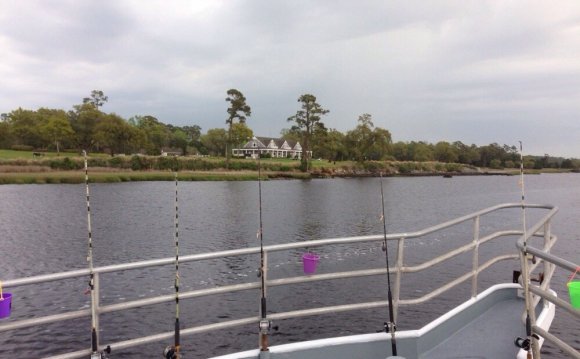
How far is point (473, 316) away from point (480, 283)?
42.3 ft

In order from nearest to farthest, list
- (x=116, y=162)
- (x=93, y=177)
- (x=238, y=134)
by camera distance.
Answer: (x=93, y=177) → (x=116, y=162) → (x=238, y=134)

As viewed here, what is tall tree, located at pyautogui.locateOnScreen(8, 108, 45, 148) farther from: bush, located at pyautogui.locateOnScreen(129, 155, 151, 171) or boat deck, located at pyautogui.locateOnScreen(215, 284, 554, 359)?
boat deck, located at pyautogui.locateOnScreen(215, 284, 554, 359)

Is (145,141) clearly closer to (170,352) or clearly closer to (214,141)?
(214,141)

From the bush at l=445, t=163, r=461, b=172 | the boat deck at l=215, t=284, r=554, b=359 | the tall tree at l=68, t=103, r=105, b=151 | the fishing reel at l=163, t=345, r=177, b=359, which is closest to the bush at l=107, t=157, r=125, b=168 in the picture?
the tall tree at l=68, t=103, r=105, b=151

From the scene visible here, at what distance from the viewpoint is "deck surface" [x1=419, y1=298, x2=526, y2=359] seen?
16.0 feet

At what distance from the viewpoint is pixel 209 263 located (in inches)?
783

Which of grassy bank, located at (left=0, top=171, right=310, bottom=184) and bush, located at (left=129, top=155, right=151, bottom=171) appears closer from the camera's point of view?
grassy bank, located at (left=0, top=171, right=310, bottom=184)

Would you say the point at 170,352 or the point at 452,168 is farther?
the point at 452,168

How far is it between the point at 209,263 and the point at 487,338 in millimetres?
16315

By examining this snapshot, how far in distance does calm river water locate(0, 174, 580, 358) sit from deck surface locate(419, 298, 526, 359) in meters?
6.93

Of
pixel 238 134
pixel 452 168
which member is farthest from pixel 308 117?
pixel 452 168

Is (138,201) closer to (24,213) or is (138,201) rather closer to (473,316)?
(24,213)

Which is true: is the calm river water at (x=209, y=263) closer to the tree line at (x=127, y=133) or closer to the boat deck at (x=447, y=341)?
the boat deck at (x=447, y=341)

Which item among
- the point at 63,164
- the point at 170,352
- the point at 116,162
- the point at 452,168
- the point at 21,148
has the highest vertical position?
the point at 21,148
